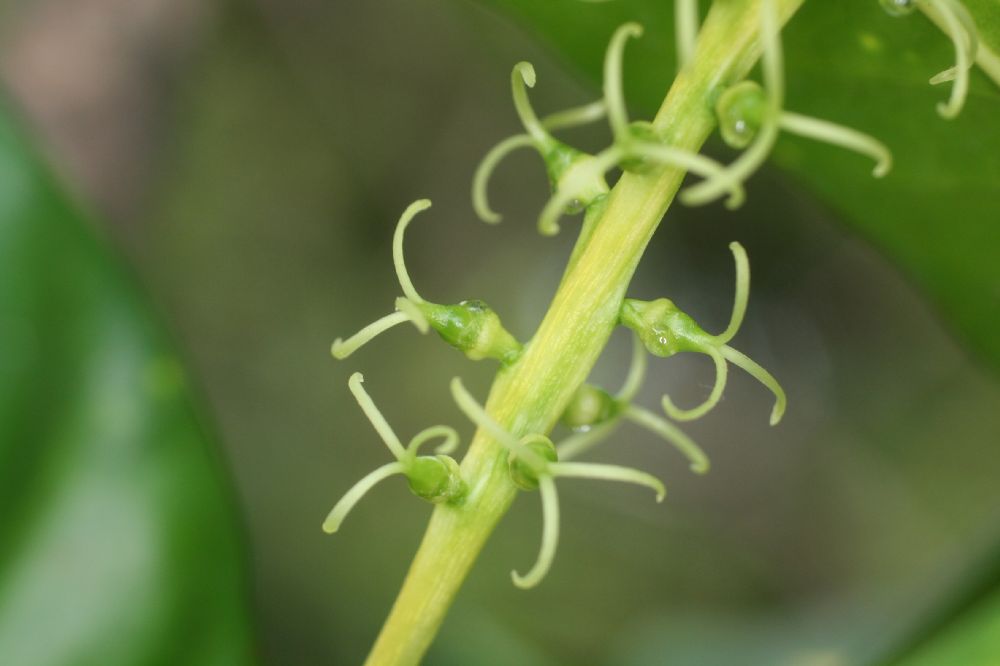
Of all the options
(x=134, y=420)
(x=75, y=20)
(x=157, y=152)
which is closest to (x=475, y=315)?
(x=134, y=420)

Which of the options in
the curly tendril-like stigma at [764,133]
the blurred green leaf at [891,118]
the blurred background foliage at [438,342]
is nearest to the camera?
the curly tendril-like stigma at [764,133]

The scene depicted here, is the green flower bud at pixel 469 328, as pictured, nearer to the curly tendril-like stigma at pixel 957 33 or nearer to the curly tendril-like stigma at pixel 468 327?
the curly tendril-like stigma at pixel 468 327

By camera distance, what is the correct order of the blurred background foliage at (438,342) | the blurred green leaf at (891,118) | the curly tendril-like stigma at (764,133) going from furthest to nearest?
the blurred background foliage at (438,342) → the blurred green leaf at (891,118) → the curly tendril-like stigma at (764,133)

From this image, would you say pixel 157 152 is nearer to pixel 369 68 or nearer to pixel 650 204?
pixel 369 68

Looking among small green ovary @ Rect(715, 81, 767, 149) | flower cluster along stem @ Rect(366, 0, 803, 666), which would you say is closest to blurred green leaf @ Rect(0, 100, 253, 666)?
flower cluster along stem @ Rect(366, 0, 803, 666)

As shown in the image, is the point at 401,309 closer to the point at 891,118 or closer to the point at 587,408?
the point at 587,408

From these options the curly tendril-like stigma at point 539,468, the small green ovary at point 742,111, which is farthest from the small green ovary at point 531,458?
the small green ovary at point 742,111
